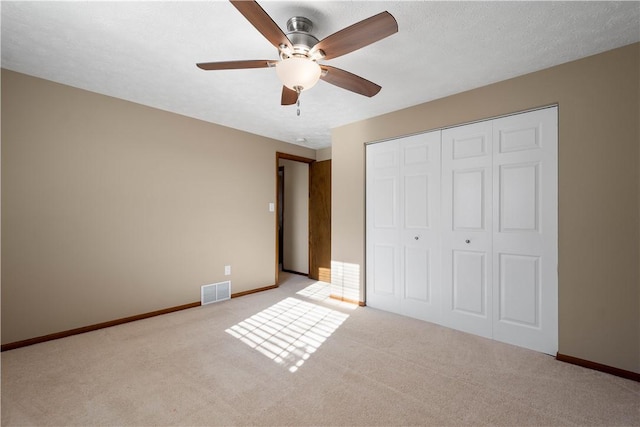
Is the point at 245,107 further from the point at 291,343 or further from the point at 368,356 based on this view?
the point at 368,356

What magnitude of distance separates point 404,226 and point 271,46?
7.39ft

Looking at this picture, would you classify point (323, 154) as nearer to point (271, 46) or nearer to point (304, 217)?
point (304, 217)

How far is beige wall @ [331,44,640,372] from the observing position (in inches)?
81.2

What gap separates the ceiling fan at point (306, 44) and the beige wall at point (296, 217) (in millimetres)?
3617

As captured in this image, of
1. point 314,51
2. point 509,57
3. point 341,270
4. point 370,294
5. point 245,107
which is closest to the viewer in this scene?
point 314,51

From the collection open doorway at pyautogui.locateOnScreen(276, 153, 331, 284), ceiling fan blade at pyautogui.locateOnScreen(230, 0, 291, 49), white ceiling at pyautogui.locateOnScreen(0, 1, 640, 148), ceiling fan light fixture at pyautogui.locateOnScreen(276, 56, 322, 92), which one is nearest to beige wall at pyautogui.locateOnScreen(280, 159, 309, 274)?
open doorway at pyautogui.locateOnScreen(276, 153, 331, 284)

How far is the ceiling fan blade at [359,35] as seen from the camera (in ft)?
4.57

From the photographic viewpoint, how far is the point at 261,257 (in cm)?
443

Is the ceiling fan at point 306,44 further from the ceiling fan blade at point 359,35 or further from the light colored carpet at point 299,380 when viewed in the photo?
the light colored carpet at point 299,380

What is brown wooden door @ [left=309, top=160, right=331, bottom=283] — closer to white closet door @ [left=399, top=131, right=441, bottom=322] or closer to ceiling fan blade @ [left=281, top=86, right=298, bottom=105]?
white closet door @ [left=399, top=131, right=441, bottom=322]

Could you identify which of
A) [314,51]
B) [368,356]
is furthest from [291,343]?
[314,51]

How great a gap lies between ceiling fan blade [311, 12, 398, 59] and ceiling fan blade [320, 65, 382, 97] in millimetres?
157

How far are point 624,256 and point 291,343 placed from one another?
264 cm

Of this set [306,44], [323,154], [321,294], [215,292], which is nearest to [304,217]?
[323,154]
